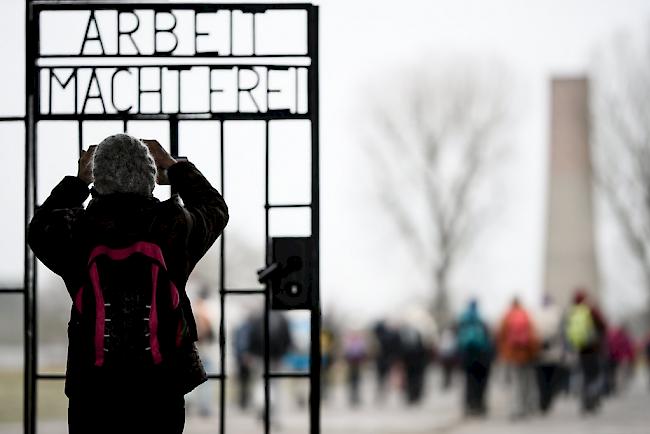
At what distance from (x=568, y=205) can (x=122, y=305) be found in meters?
30.4

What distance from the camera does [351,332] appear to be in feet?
80.8

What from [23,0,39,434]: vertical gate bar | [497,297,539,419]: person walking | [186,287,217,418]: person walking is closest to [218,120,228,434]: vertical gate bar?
[23,0,39,434]: vertical gate bar

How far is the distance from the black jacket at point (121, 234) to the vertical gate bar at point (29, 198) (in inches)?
78.8

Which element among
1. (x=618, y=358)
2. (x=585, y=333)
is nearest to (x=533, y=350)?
(x=585, y=333)

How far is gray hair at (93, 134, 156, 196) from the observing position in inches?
229

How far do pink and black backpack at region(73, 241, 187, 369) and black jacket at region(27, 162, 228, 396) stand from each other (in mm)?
53

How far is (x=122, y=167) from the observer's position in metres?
5.81

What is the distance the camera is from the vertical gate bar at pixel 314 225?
7.60 meters

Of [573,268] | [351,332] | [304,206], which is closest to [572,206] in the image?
[573,268]

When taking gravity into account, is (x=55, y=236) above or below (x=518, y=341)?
above

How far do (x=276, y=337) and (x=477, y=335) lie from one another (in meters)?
2.88

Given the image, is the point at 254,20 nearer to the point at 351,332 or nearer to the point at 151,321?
the point at 151,321

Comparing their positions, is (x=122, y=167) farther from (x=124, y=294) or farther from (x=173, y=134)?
(x=173, y=134)

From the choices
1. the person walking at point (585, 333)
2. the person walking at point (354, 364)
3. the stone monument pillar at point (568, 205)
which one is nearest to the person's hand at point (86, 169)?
the person walking at point (585, 333)
